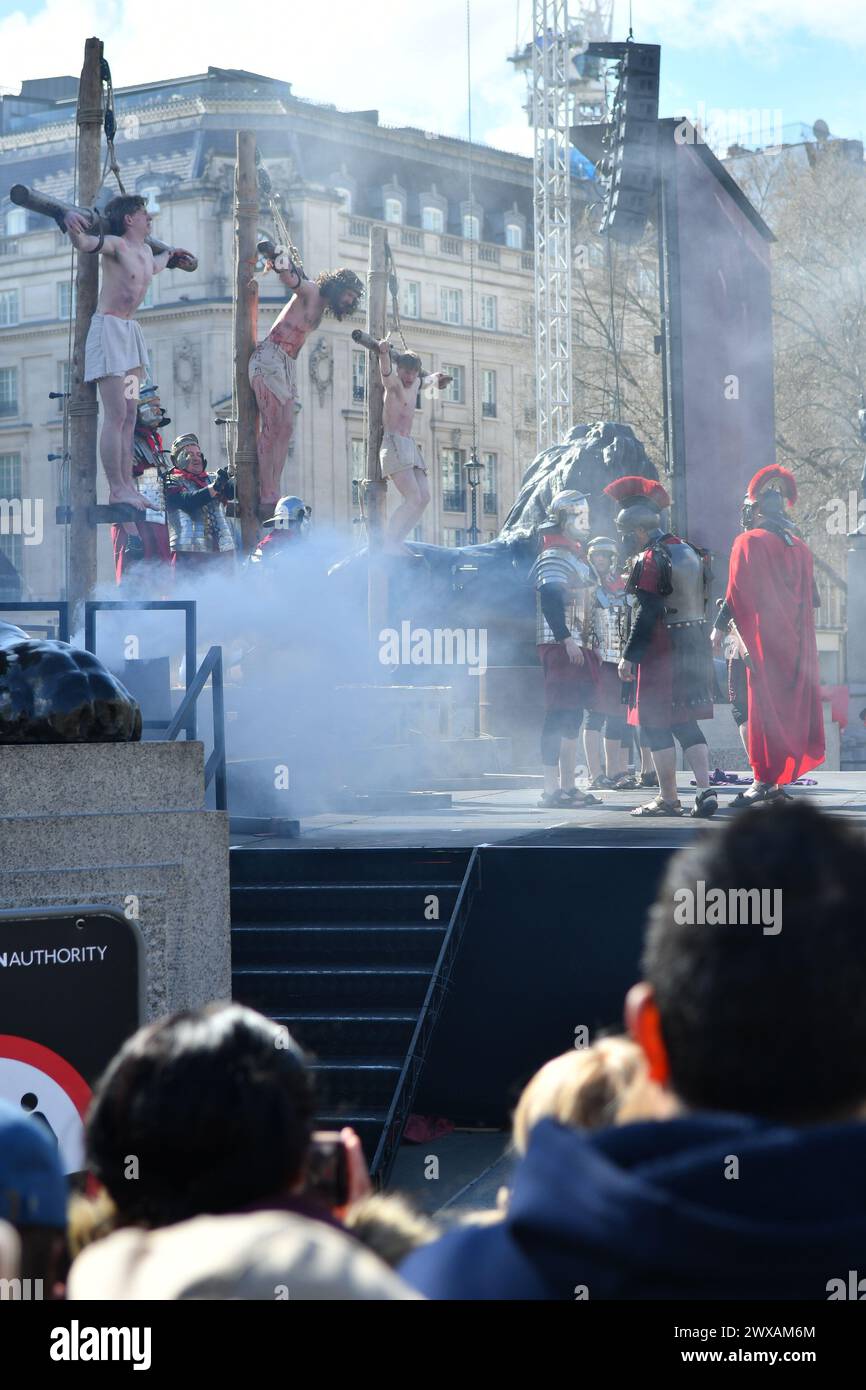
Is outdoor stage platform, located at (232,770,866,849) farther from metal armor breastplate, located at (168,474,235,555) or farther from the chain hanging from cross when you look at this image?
the chain hanging from cross

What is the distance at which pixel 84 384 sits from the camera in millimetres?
11352

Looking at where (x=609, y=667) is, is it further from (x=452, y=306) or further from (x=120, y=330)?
(x=452, y=306)

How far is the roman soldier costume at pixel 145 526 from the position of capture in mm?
13734

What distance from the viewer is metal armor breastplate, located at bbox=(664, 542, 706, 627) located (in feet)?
30.7

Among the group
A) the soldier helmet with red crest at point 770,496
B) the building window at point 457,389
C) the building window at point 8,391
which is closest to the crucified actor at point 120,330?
the soldier helmet with red crest at point 770,496

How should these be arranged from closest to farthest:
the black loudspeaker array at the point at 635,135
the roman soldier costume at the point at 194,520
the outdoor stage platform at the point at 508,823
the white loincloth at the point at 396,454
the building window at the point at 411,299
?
the outdoor stage platform at the point at 508,823 → the roman soldier costume at the point at 194,520 → the white loincloth at the point at 396,454 → the black loudspeaker array at the point at 635,135 → the building window at the point at 411,299

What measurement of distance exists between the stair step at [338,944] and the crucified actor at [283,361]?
6819 millimetres

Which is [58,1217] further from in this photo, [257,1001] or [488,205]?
[488,205]

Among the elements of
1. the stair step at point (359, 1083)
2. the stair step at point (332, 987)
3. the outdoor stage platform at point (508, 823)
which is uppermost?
the outdoor stage platform at point (508, 823)

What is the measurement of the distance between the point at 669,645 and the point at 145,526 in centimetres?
564

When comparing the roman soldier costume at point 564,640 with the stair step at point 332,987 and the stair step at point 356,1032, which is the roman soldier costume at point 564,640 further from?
the stair step at point 356,1032

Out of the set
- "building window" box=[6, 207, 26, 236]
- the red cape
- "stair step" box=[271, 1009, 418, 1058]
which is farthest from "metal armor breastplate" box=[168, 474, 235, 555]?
"building window" box=[6, 207, 26, 236]

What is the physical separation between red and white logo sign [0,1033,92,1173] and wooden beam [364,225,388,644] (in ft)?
31.7

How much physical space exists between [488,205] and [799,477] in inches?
1118
